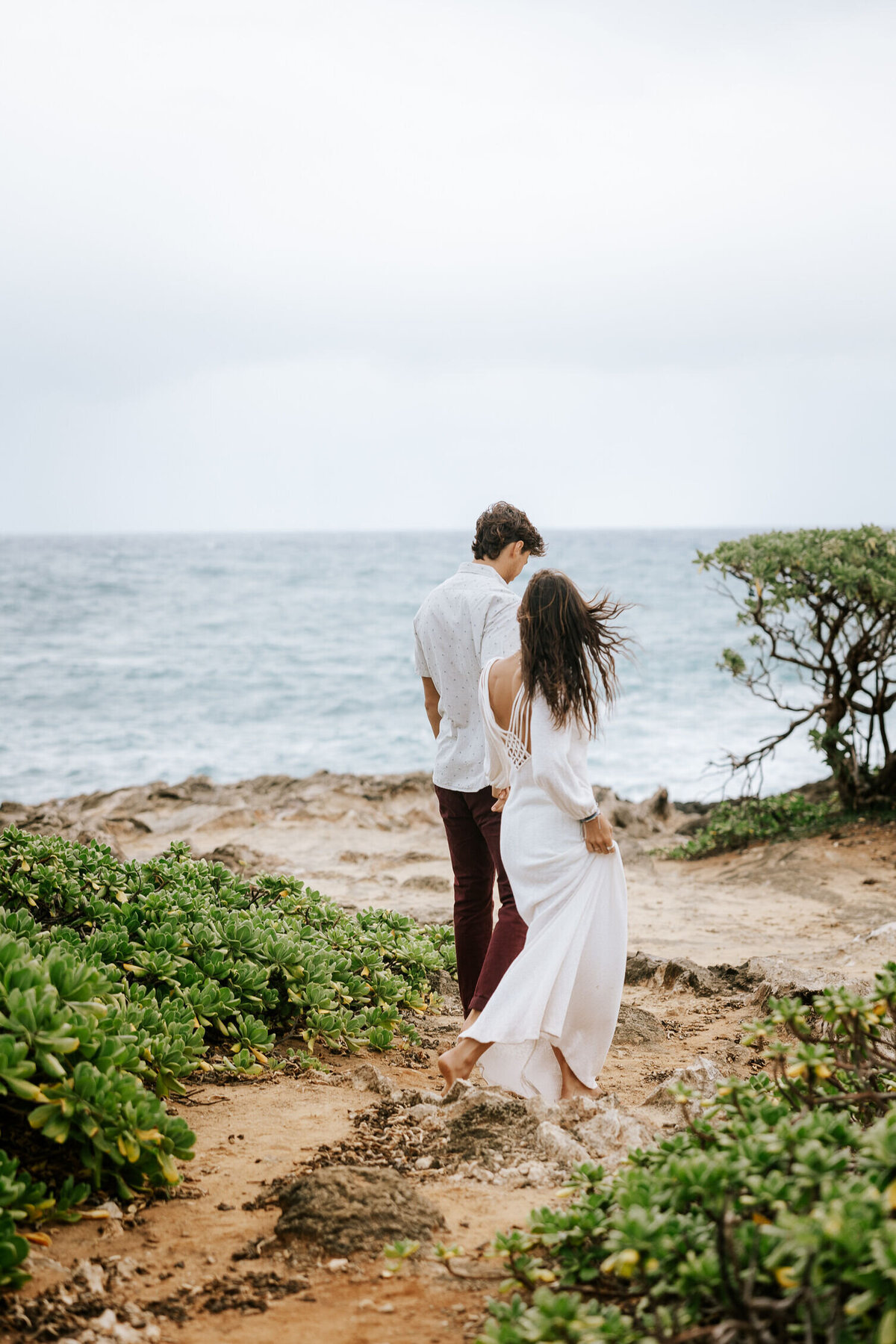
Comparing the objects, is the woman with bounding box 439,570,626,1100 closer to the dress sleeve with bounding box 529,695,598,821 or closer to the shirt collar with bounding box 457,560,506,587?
the dress sleeve with bounding box 529,695,598,821

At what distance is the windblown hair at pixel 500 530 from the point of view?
4.29 m

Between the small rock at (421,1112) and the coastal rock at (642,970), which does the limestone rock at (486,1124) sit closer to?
the small rock at (421,1112)

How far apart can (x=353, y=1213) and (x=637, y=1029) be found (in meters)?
2.54

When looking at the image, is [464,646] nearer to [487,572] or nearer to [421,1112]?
[487,572]

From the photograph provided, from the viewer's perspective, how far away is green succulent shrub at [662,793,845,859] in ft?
30.1

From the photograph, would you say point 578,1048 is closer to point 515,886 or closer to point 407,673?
point 515,886

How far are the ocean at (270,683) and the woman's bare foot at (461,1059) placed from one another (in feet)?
9.81

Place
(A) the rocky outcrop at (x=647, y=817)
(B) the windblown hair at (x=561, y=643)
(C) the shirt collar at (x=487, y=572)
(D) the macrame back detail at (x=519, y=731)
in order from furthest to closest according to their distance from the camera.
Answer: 1. (A) the rocky outcrop at (x=647, y=817)
2. (C) the shirt collar at (x=487, y=572)
3. (D) the macrame back detail at (x=519, y=731)
4. (B) the windblown hair at (x=561, y=643)

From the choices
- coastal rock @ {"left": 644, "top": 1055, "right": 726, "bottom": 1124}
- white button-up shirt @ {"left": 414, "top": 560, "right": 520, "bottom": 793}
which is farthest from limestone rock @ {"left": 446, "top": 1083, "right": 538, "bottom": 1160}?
white button-up shirt @ {"left": 414, "top": 560, "right": 520, "bottom": 793}

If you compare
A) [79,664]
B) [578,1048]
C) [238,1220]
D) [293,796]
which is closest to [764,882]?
[578,1048]

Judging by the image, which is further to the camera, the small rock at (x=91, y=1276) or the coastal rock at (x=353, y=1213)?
the coastal rock at (x=353, y=1213)

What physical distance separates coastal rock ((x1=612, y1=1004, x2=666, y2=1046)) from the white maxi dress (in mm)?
914

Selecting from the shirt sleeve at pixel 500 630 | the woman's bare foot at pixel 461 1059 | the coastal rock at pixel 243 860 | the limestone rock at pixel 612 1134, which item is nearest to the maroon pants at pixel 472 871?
the woman's bare foot at pixel 461 1059

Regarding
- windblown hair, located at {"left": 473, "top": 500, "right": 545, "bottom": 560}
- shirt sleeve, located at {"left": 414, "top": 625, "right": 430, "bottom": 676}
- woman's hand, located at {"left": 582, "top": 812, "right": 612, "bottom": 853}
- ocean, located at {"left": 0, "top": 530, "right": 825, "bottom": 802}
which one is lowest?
ocean, located at {"left": 0, "top": 530, "right": 825, "bottom": 802}
